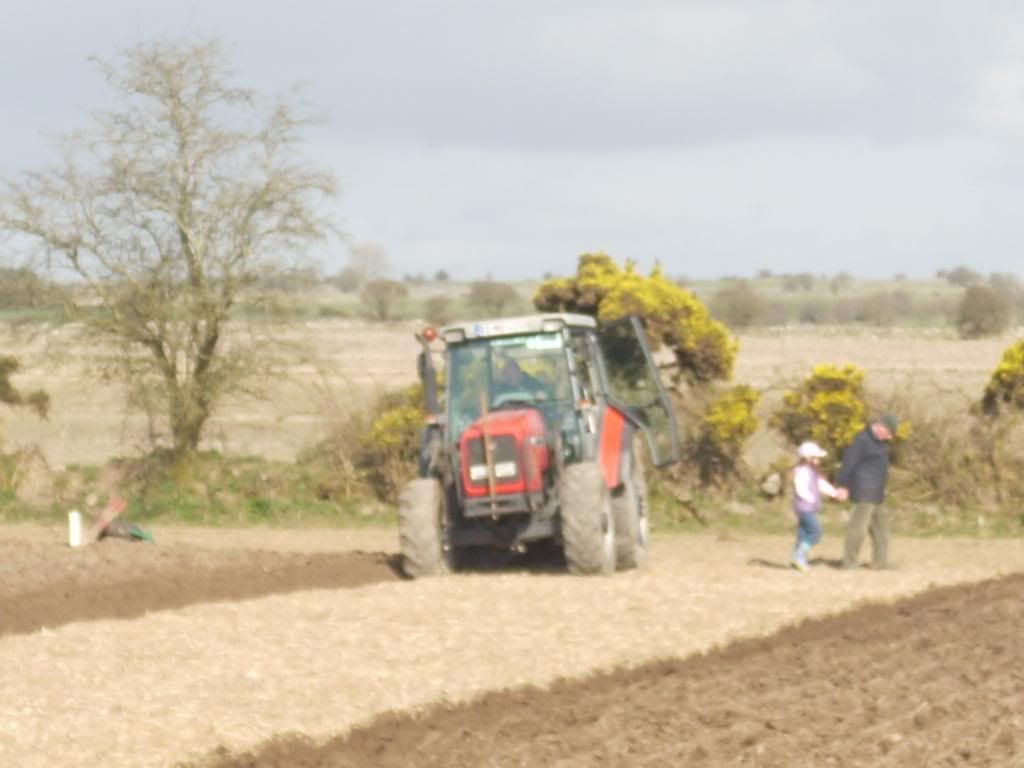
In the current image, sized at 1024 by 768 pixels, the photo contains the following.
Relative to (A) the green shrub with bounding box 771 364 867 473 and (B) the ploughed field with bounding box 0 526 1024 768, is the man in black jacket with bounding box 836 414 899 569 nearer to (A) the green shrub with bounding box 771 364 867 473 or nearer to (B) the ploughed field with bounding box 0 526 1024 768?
(B) the ploughed field with bounding box 0 526 1024 768

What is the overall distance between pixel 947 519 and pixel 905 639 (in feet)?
41.7

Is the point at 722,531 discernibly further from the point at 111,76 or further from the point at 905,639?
the point at 905,639

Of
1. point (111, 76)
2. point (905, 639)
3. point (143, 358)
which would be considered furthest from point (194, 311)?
point (905, 639)

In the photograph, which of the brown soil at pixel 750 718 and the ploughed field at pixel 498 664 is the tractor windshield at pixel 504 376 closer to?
the ploughed field at pixel 498 664

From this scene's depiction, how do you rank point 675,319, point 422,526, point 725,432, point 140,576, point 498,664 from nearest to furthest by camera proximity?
point 498,664 < point 422,526 < point 140,576 < point 725,432 < point 675,319

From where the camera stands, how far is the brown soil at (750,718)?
27.1 feet

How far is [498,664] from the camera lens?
464 inches

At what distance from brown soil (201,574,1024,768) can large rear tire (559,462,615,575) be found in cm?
393

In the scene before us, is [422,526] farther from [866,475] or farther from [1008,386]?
[1008,386]

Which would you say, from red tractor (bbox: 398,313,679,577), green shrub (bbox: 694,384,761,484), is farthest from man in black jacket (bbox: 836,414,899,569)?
green shrub (bbox: 694,384,761,484)

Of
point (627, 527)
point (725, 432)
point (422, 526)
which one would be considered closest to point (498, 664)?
point (422, 526)

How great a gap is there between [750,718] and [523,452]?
6.96m

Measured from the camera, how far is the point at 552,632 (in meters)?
13.0

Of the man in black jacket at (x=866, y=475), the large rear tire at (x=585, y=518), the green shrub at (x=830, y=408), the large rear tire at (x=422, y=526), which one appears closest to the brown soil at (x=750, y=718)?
the large rear tire at (x=585, y=518)
